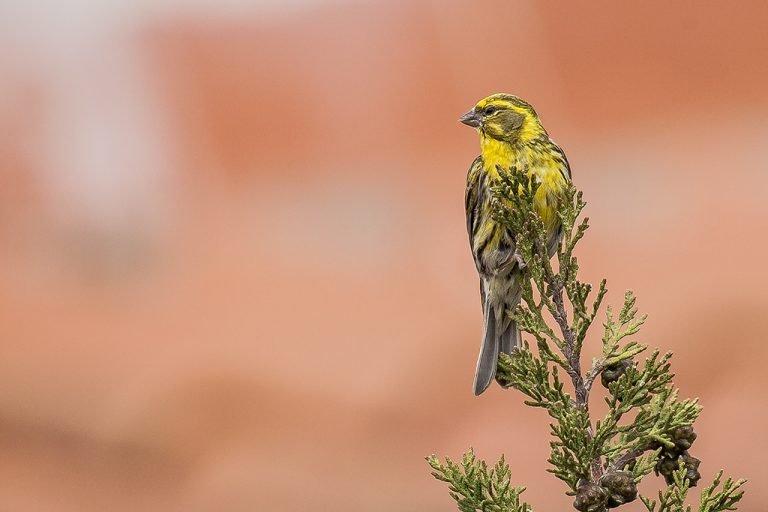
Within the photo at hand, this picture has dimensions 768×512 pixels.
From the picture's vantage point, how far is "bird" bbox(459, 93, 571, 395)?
224 cm

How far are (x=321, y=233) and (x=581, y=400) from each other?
149 inches

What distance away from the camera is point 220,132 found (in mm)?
5340

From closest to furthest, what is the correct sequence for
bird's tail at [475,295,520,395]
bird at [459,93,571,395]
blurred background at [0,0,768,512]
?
bird's tail at [475,295,520,395] < bird at [459,93,571,395] < blurred background at [0,0,768,512]

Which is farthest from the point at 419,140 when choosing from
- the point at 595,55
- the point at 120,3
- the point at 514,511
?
A: the point at 514,511

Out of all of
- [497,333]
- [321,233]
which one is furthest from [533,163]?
[321,233]

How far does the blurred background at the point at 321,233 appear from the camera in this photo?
3.91 metres

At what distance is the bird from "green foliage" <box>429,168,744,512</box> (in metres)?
0.73

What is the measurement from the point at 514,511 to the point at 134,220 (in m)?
4.05

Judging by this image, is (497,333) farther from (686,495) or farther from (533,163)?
(686,495)

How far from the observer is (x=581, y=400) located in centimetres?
134

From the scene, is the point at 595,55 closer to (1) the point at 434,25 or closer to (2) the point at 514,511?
(1) the point at 434,25

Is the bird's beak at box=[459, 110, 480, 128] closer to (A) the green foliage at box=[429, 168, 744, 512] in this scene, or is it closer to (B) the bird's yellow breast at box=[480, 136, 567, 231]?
(B) the bird's yellow breast at box=[480, 136, 567, 231]

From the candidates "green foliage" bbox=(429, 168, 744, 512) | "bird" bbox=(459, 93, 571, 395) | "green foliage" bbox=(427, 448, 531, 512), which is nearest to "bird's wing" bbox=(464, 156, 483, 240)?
"bird" bbox=(459, 93, 571, 395)

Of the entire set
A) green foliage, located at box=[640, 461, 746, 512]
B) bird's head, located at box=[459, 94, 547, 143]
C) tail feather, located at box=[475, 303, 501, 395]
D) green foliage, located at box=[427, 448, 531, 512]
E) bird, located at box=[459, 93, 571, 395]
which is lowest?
green foliage, located at box=[640, 461, 746, 512]
